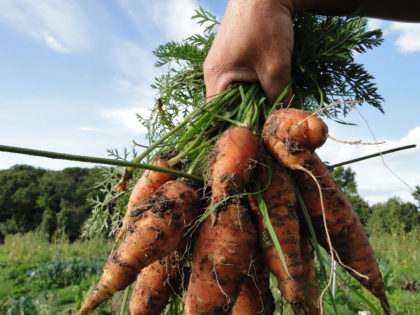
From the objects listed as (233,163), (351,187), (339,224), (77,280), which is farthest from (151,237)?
(351,187)

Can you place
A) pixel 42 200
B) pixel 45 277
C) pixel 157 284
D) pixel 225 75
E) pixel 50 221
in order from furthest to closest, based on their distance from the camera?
1. pixel 42 200
2. pixel 50 221
3. pixel 45 277
4. pixel 225 75
5. pixel 157 284

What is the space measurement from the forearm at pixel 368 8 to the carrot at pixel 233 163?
676 millimetres

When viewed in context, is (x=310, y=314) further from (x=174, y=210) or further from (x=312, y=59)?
(x=312, y=59)

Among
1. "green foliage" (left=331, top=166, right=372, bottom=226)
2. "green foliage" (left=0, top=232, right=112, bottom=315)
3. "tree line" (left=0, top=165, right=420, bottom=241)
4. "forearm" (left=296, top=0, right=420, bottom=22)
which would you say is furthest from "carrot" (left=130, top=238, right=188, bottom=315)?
"tree line" (left=0, top=165, right=420, bottom=241)

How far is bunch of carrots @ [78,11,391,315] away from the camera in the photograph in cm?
97

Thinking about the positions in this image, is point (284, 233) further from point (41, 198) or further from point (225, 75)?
point (41, 198)

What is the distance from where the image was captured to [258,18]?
1.17 m

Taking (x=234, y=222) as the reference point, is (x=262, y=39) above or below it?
above

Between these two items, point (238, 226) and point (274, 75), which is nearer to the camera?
point (238, 226)

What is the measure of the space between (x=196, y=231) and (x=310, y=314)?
0.63 meters

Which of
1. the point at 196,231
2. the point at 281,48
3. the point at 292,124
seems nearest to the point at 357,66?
the point at 281,48

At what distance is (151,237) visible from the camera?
3.19ft

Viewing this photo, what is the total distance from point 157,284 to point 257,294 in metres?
0.39

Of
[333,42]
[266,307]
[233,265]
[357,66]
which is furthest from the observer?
[357,66]
